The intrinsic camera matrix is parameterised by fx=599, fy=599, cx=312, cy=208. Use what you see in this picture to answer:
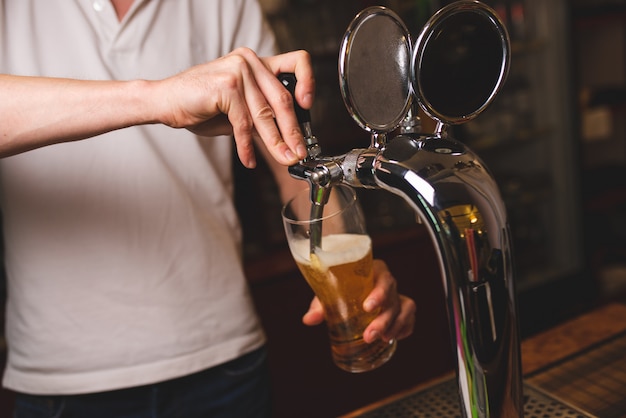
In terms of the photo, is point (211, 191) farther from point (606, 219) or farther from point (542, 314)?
point (606, 219)

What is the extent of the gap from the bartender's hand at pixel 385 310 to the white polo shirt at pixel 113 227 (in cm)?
30

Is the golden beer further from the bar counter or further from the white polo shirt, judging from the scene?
the white polo shirt

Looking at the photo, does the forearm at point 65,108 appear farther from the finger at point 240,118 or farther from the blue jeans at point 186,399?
the blue jeans at point 186,399

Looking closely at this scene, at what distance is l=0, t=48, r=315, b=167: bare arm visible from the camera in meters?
0.64

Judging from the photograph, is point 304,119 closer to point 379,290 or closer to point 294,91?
point 294,91

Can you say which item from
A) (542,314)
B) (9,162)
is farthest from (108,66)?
(542,314)

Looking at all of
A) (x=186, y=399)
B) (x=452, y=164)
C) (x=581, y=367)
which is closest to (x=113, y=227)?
(x=186, y=399)

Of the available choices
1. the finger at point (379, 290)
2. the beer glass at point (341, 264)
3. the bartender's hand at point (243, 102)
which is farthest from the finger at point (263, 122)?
the finger at point (379, 290)

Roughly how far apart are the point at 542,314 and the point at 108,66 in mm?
2991

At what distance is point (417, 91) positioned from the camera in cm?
54

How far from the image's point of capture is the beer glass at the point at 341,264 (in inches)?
29.9

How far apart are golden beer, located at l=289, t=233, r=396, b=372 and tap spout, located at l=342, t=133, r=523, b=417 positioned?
245 mm

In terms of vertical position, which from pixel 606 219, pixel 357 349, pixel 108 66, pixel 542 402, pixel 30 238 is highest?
pixel 108 66

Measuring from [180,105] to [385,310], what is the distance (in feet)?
1.29
